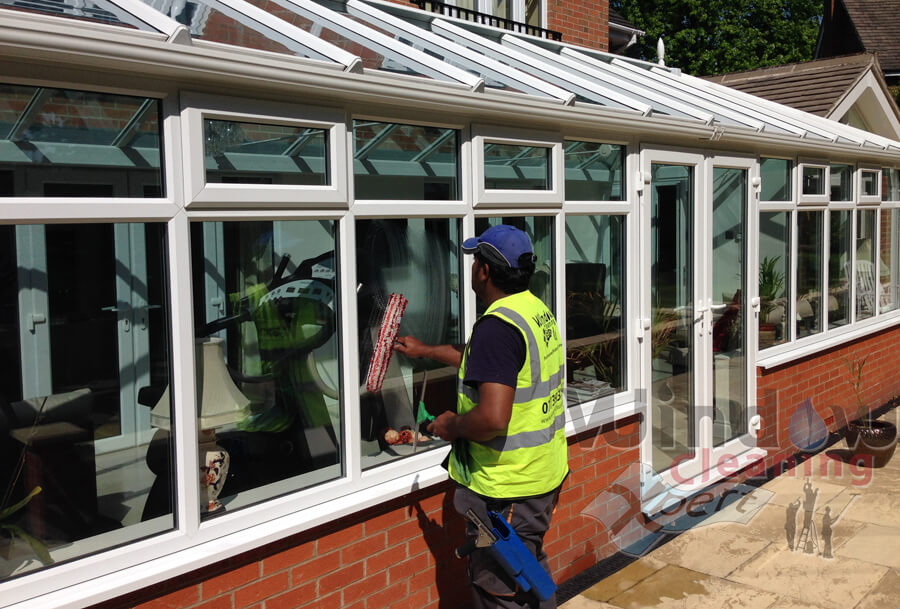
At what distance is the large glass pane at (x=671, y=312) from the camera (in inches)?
227

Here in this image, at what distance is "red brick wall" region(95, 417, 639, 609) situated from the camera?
10.7 feet

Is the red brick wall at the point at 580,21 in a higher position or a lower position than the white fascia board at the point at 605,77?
higher

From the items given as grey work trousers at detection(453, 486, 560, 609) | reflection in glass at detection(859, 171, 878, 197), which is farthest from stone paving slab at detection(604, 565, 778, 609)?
reflection in glass at detection(859, 171, 878, 197)

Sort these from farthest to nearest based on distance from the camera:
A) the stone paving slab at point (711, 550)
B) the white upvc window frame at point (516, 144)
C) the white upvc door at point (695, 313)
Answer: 1. the white upvc door at point (695, 313)
2. the stone paving slab at point (711, 550)
3. the white upvc window frame at point (516, 144)

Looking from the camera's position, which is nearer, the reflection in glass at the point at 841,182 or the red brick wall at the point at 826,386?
the red brick wall at the point at 826,386

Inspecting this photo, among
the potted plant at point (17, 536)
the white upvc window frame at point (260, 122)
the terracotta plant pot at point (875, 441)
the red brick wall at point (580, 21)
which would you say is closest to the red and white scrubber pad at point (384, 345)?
the white upvc window frame at point (260, 122)

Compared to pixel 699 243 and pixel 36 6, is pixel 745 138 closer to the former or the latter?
pixel 699 243

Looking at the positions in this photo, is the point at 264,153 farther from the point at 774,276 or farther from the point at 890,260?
the point at 890,260

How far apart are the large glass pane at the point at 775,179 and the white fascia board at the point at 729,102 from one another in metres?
0.27

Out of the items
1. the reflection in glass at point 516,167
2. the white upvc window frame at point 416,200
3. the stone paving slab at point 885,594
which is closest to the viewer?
the white upvc window frame at point 416,200

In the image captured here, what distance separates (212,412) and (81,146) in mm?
1110

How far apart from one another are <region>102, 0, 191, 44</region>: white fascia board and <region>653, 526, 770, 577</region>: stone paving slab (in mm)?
3963

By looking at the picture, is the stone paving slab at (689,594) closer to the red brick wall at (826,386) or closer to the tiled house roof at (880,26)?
the red brick wall at (826,386)

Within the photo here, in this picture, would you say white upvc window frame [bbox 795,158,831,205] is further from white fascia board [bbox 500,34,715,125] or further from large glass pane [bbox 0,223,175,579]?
large glass pane [bbox 0,223,175,579]
